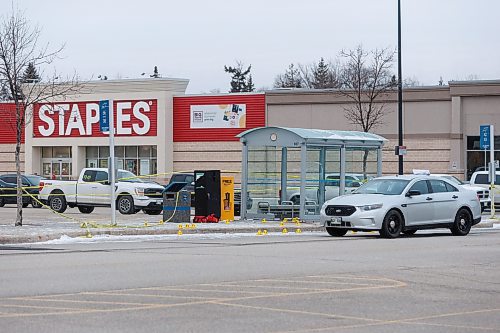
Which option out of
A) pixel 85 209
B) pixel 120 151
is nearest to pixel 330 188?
pixel 85 209

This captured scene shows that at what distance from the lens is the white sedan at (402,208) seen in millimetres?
22094

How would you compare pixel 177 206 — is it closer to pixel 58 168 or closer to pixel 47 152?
pixel 58 168

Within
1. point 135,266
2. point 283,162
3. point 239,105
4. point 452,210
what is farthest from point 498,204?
point 135,266

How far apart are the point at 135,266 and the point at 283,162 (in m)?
14.7

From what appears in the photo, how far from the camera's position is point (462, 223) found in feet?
79.1

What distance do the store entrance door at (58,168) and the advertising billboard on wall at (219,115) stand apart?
9.45 m

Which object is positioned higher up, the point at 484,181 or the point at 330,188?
the point at 484,181

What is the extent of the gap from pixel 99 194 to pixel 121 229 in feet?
37.7

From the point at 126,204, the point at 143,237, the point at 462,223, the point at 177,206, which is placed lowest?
the point at 143,237

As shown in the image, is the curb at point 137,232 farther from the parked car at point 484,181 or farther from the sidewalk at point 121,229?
the parked car at point 484,181

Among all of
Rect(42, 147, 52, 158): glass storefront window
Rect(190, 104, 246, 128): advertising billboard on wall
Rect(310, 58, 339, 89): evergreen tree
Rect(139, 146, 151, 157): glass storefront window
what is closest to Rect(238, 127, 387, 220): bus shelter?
Rect(190, 104, 246, 128): advertising billboard on wall

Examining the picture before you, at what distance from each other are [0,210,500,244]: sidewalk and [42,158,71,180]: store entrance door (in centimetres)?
3024

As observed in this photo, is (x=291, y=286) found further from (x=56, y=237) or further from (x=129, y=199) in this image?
(x=129, y=199)

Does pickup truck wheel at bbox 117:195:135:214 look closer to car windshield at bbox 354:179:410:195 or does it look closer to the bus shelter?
the bus shelter
